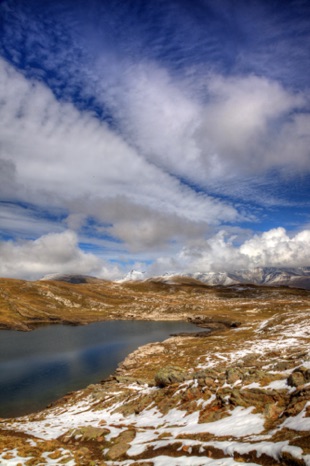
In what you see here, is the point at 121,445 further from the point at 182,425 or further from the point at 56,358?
the point at 56,358

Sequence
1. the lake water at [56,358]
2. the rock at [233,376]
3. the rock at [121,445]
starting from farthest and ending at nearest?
the lake water at [56,358] < the rock at [233,376] < the rock at [121,445]

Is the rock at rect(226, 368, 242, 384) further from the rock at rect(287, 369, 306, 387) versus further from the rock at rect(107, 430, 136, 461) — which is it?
the rock at rect(107, 430, 136, 461)

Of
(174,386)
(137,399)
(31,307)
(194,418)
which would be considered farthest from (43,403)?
(31,307)

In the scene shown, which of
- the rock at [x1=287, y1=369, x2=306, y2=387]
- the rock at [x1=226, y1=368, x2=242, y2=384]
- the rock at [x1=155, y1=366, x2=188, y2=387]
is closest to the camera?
the rock at [x1=287, y1=369, x2=306, y2=387]

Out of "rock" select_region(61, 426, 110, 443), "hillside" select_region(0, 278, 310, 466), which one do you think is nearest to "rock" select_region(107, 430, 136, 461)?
"hillside" select_region(0, 278, 310, 466)

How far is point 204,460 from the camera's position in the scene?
14359 millimetres

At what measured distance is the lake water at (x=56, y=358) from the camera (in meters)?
46.4

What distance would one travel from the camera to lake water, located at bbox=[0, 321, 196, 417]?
4644cm

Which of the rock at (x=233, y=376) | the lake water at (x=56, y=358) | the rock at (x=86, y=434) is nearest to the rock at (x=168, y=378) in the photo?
the rock at (x=233, y=376)

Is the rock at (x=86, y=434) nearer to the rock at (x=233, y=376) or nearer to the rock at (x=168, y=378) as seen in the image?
the rock at (x=168, y=378)

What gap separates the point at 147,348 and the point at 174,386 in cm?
5281

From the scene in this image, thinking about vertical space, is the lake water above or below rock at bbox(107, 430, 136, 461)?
below

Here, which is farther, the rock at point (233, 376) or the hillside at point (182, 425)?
the rock at point (233, 376)

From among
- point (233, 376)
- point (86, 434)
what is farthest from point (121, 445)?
point (233, 376)
